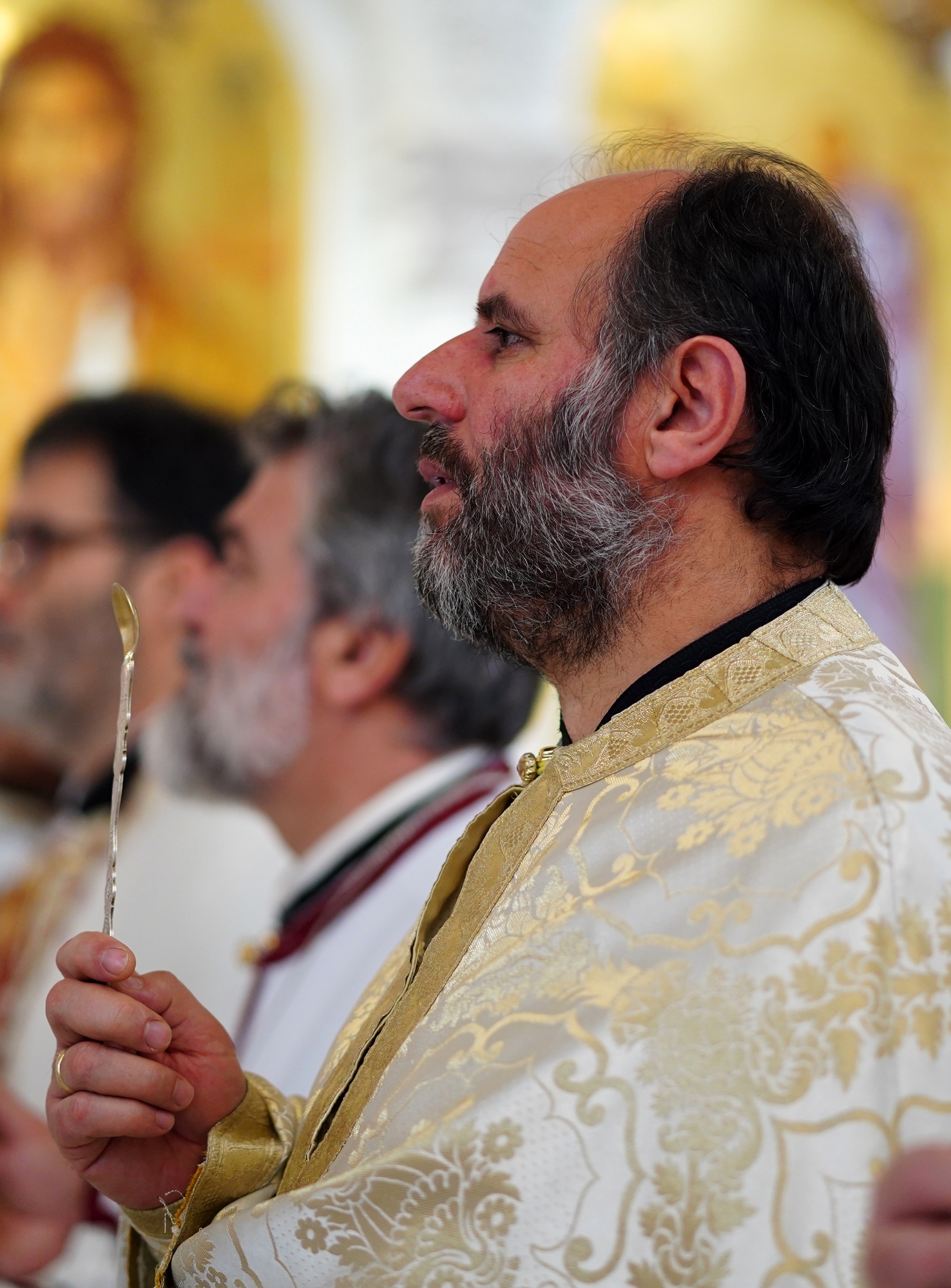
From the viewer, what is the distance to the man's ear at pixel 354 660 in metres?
3.20

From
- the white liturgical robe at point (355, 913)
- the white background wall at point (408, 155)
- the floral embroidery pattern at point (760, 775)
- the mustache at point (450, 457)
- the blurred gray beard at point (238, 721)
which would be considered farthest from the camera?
the white background wall at point (408, 155)

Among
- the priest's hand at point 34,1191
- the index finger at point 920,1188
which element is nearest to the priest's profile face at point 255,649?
the priest's hand at point 34,1191

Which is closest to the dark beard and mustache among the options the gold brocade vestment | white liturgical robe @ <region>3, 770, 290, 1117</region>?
the gold brocade vestment

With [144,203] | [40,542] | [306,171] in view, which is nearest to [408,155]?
[306,171]

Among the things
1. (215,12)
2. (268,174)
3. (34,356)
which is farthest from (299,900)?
(215,12)

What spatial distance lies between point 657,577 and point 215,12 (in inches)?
179

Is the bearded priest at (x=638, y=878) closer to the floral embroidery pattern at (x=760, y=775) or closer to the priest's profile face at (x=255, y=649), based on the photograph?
the floral embroidery pattern at (x=760, y=775)

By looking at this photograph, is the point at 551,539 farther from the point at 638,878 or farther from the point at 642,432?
the point at 638,878

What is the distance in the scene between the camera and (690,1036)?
3.90ft

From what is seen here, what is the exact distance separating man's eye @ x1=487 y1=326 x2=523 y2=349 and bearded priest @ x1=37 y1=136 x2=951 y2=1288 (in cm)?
1

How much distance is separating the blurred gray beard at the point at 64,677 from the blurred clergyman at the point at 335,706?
600mm

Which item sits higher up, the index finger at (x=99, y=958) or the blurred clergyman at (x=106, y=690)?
the blurred clergyman at (x=106, y=690)

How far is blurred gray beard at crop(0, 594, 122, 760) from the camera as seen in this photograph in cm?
416

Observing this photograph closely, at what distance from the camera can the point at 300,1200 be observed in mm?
1282
